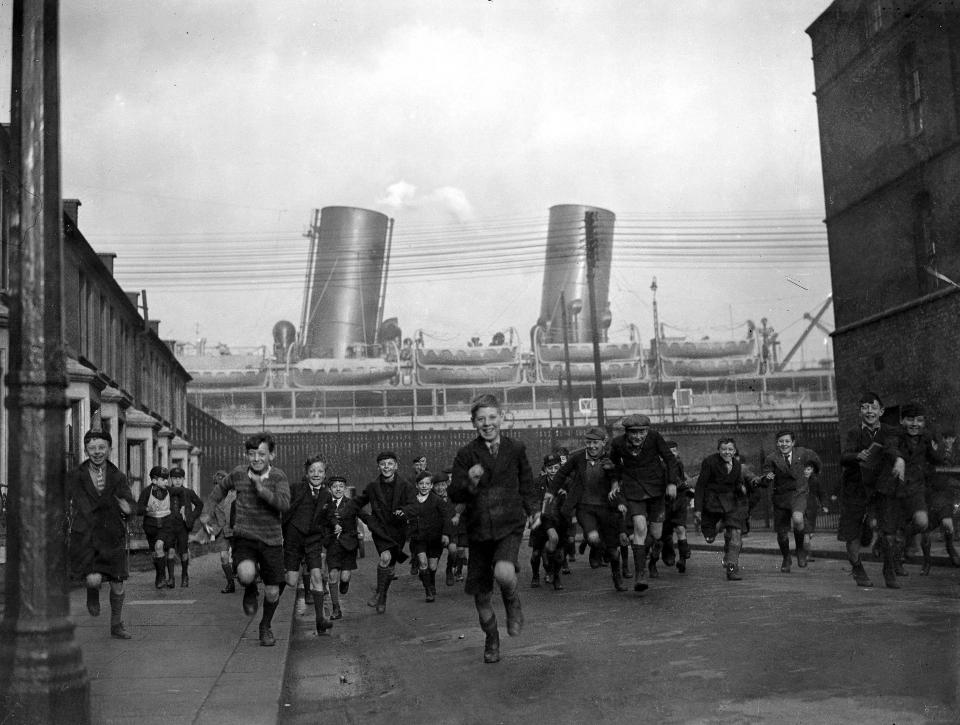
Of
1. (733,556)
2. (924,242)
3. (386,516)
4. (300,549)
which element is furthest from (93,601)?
(924,242)

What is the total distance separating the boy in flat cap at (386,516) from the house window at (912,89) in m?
16.1

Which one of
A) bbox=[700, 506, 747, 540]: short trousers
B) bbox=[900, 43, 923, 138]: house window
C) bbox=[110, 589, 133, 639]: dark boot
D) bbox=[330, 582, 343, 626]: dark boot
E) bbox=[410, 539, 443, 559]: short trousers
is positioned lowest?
bbox=[330, 582, 343, 626]: dark boot

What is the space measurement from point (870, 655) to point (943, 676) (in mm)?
727

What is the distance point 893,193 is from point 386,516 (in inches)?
658

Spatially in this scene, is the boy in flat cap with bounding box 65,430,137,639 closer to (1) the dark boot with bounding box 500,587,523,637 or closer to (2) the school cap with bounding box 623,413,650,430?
(1) the dark boot with bounding box 500,587,523,637

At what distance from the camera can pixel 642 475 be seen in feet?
35.9

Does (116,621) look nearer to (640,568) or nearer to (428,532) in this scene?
(428,532)

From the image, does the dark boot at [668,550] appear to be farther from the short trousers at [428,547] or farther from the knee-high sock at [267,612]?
the knee-high sock at [267,612]

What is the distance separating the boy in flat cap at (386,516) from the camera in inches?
433

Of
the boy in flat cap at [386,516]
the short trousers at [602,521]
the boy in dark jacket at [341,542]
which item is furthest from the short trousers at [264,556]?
the short trousers at [602,521]

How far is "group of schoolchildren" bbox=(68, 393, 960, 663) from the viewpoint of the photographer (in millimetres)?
7414

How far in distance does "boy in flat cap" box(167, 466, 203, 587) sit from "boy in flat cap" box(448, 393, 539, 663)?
7.64 meters

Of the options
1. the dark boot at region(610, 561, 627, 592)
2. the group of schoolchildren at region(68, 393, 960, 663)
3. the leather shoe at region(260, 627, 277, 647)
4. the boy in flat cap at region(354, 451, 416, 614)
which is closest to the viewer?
the group of schoolchildren at region(68, 393, 960, 663)

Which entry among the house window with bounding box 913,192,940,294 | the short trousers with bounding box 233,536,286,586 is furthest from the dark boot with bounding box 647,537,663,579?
the house window with bounding box 913,192,940,294
